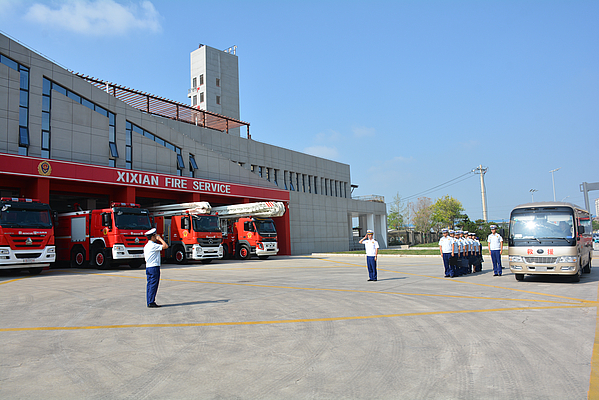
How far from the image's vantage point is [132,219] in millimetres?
21125

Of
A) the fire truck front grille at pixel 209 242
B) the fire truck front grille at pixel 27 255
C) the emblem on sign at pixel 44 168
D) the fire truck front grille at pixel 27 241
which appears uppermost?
the emblem on sign at pixel 44 168

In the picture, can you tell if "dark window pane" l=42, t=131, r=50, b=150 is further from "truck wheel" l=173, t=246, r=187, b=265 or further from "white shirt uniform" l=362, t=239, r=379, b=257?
"white shirt uniform" l=362, t=239, r=379, b=257

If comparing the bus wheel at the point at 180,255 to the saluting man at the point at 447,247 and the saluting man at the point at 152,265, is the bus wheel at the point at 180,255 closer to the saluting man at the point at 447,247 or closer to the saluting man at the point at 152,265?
the saluting man at the point at 447,247

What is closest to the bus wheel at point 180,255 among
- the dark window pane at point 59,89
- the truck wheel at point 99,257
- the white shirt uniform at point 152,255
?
the truck wheel at point 99,257

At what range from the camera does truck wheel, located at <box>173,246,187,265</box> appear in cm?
2502

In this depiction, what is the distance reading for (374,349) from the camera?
5.79m

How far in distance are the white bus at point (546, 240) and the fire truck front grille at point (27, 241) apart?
18424 millimetres

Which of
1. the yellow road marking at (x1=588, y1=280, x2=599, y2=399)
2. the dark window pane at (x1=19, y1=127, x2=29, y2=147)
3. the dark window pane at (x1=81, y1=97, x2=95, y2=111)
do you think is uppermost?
the dark window pane at (x1=81, y1=97, x2=95, y2=111)

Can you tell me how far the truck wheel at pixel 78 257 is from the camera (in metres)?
22.1

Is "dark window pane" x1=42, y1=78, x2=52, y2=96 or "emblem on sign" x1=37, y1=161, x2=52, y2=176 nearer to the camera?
"emblem on sign" x1=37, y1=161, x2=52, y2=176

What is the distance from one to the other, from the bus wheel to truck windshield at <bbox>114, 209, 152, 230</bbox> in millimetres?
3663

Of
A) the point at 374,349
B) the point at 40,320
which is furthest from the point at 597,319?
the point at 40,320

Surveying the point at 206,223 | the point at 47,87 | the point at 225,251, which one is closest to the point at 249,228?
the point at 225,251

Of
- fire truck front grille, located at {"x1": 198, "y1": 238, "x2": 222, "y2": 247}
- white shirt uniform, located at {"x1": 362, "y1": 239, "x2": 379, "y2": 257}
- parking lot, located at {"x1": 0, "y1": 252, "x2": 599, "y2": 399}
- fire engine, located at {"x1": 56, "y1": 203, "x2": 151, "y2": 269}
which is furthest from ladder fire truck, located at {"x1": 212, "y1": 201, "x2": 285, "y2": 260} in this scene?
parking lot, located at {"x1": 0, "y1": 252, "x2": 599, "y2": 399}
